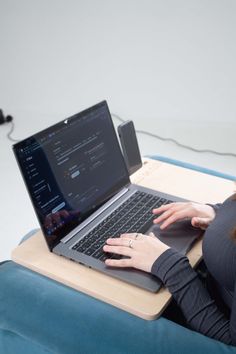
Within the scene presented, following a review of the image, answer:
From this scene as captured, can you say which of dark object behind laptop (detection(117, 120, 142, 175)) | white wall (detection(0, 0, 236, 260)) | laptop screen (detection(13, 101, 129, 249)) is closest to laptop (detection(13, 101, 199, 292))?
laptop screen (detection(13, 101, 129, 249))

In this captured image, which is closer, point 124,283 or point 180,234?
point 124,283

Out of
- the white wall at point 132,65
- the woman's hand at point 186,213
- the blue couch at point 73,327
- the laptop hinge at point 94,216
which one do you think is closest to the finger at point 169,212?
the woman's hand at point 186,213

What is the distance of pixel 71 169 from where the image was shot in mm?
1009

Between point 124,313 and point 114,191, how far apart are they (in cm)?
42

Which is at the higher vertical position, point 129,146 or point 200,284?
point 129,146

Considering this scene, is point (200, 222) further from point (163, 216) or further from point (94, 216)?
point (94, 216)

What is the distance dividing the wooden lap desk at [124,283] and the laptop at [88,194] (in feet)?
0.06

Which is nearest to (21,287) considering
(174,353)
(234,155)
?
(174,353)

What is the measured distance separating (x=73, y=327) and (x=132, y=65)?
2.23m

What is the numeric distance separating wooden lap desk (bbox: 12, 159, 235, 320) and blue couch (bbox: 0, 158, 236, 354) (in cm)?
2

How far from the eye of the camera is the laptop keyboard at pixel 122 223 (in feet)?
3.09

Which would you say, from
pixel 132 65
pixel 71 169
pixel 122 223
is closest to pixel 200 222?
pixel 122 223

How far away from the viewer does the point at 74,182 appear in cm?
102

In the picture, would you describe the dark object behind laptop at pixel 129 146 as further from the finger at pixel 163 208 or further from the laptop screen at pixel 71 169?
the finger at pixel 163 208
